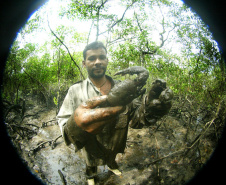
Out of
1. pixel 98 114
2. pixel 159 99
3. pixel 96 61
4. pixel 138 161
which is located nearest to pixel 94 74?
pixel 96 61

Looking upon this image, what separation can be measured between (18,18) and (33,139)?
5.60 meters

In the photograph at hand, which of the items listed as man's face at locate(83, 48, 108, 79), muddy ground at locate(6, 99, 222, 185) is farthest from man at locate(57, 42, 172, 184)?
muddy ground at locate(6, 99, 222, 185)

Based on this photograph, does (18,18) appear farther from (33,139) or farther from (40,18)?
(40,18)

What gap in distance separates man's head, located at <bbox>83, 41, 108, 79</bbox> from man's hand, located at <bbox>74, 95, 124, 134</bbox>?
0.59 m

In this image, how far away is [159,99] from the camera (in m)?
1.38

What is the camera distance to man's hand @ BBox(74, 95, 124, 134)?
4.54 feet

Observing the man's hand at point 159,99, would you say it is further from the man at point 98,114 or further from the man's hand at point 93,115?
the man's hand at point 93,115

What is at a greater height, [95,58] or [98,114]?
[95,58]

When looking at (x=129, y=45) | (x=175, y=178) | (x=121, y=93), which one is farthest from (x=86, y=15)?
(x=175, y=178)

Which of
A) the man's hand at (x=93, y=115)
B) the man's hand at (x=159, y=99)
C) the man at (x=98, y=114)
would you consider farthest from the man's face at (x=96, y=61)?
the man's hand at (x=159, y=99)

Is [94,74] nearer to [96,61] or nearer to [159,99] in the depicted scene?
[96,61]

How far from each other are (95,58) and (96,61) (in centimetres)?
5

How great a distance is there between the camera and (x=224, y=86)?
3299 millimetres

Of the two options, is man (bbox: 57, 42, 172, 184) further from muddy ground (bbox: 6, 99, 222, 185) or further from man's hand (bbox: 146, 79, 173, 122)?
muddy ground (bbox: 6, 99, 222, 185)
